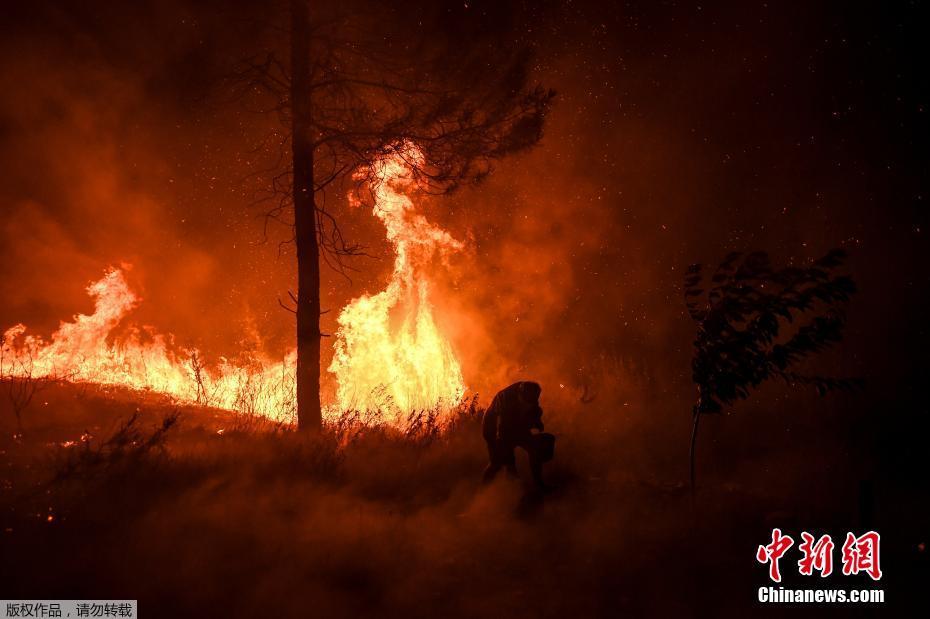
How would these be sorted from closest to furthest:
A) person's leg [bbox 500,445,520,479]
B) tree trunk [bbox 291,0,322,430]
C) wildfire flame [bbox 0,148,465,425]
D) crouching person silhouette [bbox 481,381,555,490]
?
crouching person silhouette [bbox 481,381,555,490]
person's leg [bbox 500,445,520,479]
tree trunk [bbox 291,0,322,430]
wildfire flame [bbox 0,148,465,425]

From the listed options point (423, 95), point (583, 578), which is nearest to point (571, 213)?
point (423, 95)

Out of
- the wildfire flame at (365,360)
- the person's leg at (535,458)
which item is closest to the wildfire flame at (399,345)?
the wildfire flame at (365,360)

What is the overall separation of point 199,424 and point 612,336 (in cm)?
814

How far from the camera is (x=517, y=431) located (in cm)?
674

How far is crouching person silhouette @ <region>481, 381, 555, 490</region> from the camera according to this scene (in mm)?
6676

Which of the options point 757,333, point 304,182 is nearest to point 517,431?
point 757,333

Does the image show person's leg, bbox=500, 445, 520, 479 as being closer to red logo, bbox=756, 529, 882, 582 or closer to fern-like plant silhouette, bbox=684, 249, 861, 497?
fern-like plant silhouette, bbox=684, 249, 861, 497

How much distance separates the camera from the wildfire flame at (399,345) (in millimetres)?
12688

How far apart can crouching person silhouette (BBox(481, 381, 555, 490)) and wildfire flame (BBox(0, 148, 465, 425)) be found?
4321 mm

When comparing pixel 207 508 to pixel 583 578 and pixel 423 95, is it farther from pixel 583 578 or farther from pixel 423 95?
pixel 423 95

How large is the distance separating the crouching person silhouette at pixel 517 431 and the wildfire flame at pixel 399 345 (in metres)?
5.01

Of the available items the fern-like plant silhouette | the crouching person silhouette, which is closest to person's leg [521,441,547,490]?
the crouching person silhouette

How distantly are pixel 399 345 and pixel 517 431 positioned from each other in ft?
22.8

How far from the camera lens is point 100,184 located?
1738 cm
